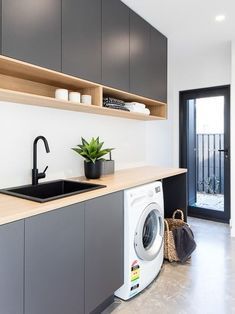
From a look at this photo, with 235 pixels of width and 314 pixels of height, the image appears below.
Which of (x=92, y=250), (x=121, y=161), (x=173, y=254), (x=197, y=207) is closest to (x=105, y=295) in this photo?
(x=92, y=250)

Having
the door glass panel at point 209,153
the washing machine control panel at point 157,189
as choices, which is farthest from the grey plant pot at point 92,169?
the door glass panel at point 209,153

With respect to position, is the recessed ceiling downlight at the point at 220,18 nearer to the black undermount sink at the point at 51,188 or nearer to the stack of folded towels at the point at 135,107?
the stack of folded towels at the point at 135,107

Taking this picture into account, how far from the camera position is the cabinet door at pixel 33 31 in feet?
4.80

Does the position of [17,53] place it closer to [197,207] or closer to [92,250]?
[92,250]

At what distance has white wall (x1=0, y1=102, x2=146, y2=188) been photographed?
1839 millimetres

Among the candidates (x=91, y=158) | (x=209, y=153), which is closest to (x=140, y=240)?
(x=91, y=158)

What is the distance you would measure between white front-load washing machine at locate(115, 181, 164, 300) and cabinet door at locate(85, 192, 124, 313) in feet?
0.19

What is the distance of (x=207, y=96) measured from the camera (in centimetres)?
394

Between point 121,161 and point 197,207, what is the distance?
1.88m

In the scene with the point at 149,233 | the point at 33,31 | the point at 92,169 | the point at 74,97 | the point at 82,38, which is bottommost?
the point at 149,233

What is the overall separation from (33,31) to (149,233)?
1.86 meters

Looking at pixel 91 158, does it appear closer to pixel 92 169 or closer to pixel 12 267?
pixel 92 169

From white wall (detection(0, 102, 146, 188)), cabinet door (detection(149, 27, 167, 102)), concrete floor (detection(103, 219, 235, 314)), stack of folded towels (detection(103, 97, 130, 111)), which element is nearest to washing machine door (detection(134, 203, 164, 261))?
concrete floor (detection(103, 219, 235, 314))

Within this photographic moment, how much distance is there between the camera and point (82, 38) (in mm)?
1941
